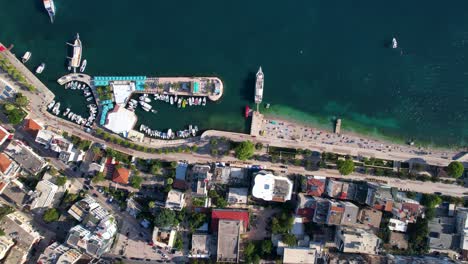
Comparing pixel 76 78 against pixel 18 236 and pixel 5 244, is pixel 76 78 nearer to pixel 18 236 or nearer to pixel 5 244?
pixel 18 236

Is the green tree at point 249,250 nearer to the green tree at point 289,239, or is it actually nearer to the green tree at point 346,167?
the green tree at point 289,239

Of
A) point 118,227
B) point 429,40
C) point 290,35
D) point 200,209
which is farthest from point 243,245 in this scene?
point 429,40

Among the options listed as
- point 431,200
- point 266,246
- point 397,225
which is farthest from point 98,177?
point 431,200

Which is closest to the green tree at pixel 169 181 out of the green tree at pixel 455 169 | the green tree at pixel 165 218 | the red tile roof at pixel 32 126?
the green tree at pixel 165 218

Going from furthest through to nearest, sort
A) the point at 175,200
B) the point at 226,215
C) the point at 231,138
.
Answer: the point at 231,138 → the point at 226,215 → the point at 175,200

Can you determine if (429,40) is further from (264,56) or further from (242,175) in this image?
(242,175)

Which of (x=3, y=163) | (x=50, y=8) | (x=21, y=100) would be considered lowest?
(x=3, y=163)
